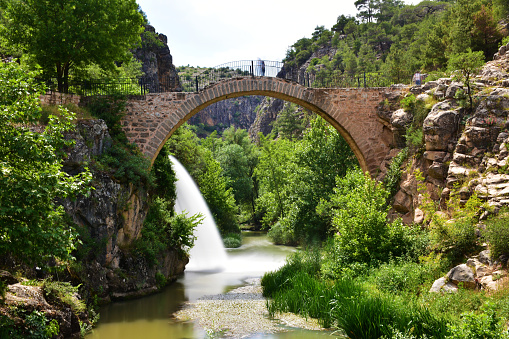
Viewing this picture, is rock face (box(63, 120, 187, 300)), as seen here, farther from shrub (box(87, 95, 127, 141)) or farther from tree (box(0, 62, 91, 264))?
tree (box(0, 62, 91, 264))

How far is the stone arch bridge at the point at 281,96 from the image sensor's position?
1525cm

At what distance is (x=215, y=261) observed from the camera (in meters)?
19.8

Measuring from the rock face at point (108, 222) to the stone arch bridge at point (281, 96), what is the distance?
6.86ft

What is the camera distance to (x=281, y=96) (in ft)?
54.1

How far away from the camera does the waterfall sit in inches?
752

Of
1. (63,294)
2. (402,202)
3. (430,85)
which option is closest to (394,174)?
(402,202)

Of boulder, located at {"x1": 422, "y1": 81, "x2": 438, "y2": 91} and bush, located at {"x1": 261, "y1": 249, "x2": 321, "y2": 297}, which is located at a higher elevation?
boulder, located at {"x1": 422, "y1": 81, "x2": 438, "y2": 91}

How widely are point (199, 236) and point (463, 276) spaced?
48.1 feet

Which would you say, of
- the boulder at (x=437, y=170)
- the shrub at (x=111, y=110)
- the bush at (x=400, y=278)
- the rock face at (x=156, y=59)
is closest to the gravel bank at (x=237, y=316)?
the bush at (x=400, y=278)

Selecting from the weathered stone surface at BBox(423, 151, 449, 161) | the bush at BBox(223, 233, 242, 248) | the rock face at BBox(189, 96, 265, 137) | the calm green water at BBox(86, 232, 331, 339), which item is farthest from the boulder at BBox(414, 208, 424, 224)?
the rock face at BBox(189, 96, 265, 137)

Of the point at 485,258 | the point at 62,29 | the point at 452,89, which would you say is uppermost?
the point at 62,29

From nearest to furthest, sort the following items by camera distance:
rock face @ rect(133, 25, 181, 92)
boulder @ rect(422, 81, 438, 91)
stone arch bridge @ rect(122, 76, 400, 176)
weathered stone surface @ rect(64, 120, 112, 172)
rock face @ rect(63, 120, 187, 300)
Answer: rock face @ rect(63, 120, 187, 300) < weathered stone surface @ rect(64, 120, 112, 172) < boulder @ rect(422, 81, 438, 91) < stone arch bridge @ rect(122, 76, 400, 176) < rock face @ rect(133, 25, 181, 92)

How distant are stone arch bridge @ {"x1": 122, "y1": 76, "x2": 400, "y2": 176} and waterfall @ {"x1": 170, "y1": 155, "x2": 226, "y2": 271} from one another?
4086mm

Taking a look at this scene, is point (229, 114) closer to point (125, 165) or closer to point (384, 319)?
point (125, 165)
